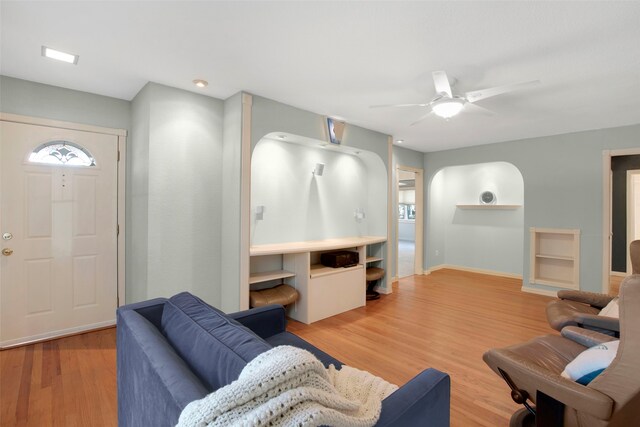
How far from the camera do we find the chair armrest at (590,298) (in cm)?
268

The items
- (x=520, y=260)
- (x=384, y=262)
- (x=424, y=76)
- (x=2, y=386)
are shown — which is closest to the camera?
(x=2, y=386)

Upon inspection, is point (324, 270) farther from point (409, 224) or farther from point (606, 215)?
point (409, 224)

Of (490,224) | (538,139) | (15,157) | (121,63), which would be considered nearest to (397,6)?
(121,63)

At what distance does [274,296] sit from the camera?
3.41 meters

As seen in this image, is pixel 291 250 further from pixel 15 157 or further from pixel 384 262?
pixel 15 157

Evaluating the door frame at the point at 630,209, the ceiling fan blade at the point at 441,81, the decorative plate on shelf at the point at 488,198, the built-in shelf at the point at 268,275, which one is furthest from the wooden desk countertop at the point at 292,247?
the door frame at the point at 630,209

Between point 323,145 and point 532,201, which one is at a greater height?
point 323,145

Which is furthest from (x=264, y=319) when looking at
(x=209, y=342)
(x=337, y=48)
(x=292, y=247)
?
(x=337, y=48)

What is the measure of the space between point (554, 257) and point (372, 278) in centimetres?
306

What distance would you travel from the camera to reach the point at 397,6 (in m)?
1.79

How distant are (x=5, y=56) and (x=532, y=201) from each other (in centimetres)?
666

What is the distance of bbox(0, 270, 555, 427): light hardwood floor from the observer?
79.7 inches

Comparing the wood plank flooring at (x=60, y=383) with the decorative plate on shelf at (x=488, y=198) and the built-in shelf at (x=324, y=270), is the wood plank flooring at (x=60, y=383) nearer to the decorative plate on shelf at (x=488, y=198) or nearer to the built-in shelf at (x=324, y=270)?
the built-in shelf at (x=324, y=270)

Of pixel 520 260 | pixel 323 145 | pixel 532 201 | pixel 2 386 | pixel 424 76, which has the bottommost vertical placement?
pixel 2 386
